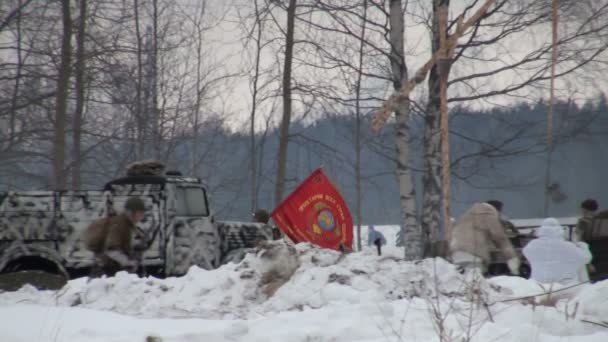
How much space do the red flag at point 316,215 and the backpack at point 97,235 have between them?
390cm

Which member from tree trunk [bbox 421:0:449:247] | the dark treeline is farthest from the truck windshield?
tree trunk [bbox 421:0:449:247]

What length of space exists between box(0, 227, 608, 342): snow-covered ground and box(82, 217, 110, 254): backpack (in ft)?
3.28

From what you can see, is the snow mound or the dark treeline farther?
the dark treeline

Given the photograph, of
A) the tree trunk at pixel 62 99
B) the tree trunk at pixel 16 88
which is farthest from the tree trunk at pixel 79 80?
the tree trunk at pixel 16 88

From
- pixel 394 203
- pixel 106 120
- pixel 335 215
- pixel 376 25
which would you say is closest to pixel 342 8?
pixel 376 25

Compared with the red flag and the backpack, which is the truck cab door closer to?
the backpack

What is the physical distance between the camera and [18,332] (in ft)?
20.9

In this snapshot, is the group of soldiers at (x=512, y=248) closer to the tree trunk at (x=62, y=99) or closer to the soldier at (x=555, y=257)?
the soldier at (x=555, y=257)

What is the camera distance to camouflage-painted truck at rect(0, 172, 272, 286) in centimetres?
1147

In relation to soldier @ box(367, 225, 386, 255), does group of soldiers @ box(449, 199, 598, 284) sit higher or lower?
higher

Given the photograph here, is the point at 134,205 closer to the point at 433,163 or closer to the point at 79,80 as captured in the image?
the point at 433,163

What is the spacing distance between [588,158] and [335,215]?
28.5 meters

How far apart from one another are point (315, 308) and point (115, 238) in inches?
140

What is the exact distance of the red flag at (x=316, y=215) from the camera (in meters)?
13.9
